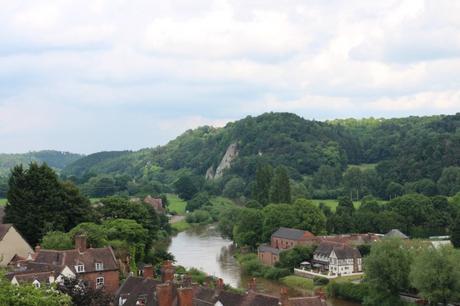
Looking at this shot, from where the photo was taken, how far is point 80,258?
4494 cm

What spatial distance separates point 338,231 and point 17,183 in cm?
4661

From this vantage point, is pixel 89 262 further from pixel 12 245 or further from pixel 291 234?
pixel 291 234

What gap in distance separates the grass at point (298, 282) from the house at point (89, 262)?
2556cm

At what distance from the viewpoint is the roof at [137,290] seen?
37.8 meters

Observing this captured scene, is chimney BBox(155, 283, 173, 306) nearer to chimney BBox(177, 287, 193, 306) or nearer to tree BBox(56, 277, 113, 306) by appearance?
chimney BBox(177, 287, 193, 306)

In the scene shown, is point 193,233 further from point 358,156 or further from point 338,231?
point 358,156

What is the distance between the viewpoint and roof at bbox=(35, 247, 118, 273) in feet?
146

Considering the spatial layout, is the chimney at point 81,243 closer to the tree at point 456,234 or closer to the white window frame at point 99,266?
the white window frame at point 99,266

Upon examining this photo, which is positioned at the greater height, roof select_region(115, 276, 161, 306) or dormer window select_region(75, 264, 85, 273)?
dormer window select_region(75, 264, 85, 273)

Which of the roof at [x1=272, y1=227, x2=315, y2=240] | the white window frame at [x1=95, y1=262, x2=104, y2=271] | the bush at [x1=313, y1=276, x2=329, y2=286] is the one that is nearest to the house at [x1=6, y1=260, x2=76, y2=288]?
the white window frame at [x1=95, y1=262, x2=104, y2=271]

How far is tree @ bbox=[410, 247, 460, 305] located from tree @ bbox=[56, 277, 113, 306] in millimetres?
25653

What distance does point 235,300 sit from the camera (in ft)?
118

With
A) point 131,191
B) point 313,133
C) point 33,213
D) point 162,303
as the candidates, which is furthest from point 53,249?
point 313,133

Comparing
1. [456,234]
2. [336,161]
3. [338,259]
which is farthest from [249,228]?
[336,161]
